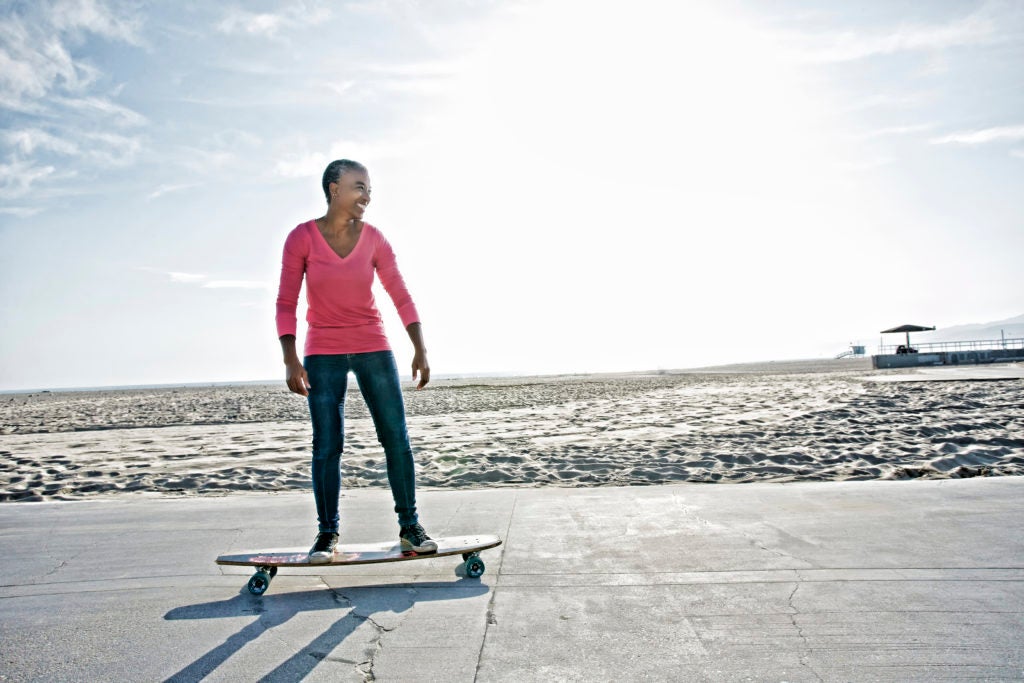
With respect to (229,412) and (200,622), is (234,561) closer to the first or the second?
(200,622)

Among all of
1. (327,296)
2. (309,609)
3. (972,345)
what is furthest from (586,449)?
(972,345)

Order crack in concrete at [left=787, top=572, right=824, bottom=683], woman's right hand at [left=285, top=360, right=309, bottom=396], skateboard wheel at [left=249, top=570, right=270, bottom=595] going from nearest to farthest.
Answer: crack in concrete at [left=787, top=572, right=824, bottom=683]
skateboard wheel at [left=249, top=570, right=270, bottom=595]
woman's right hand at [left=285, top=360, right=309, bottom=396]

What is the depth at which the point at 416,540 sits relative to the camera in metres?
2.88

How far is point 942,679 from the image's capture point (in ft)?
5.72

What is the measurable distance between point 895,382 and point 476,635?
18.6 m

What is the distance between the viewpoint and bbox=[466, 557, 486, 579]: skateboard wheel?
272 centimetres

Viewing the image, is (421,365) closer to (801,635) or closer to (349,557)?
(349,557)

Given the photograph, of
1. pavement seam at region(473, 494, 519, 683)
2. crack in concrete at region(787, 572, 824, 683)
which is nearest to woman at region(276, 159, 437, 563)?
pavement seam at region(473, 494, 519, 683)

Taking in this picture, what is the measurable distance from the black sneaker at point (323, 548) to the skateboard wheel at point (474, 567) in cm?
62

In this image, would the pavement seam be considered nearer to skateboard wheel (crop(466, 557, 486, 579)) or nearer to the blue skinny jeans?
skateboard wheel (crop(466, 557, 486, 579))

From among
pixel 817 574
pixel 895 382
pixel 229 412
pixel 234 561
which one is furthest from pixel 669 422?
pixel 229 412

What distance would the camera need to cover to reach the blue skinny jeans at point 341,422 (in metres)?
2.92

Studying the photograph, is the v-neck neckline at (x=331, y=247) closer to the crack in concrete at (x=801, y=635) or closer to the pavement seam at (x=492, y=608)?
the pavement seam at (x=492, y=608)

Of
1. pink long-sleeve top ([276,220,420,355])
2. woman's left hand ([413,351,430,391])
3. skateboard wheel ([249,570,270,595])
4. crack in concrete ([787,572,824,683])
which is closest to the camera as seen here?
crack in concrete ([787,572,824,683])
